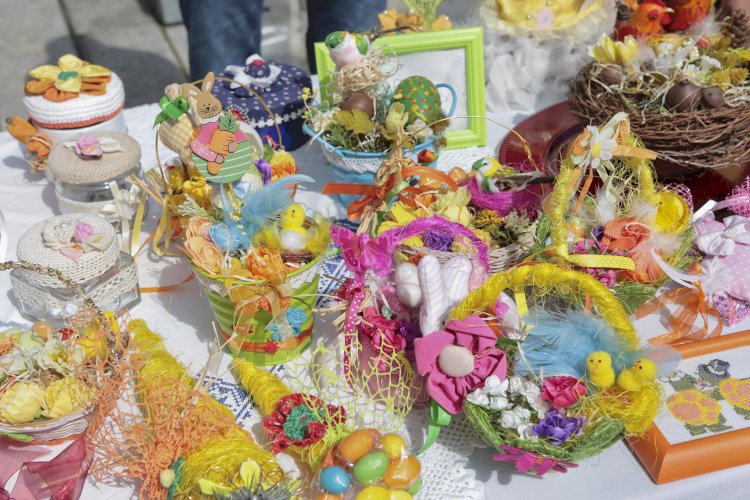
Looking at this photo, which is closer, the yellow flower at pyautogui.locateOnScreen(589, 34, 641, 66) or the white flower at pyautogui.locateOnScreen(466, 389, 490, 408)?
the white flower at pyautogui.locateOnScreen(466, 389, 490, 408)

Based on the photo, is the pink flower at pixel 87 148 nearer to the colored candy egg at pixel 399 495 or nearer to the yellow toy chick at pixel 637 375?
the colored candy egg at pixel 399 495

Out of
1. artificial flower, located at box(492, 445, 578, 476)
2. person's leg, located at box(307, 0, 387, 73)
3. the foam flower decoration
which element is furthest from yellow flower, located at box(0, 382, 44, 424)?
person's leg, located at box(307, 0, 387, 73)

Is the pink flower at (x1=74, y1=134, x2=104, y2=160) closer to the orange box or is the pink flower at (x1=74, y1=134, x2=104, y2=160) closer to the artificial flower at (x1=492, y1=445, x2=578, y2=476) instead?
the artificial flower at (x1=492, y1=445, x2=578, y2=476)

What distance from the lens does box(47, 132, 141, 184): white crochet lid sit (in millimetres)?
1231

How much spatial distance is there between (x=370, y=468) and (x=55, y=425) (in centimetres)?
42

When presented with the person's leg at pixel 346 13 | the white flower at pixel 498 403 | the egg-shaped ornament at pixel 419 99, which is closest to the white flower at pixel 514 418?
the white flower at pixel 498 403

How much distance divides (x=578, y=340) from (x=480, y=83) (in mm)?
802

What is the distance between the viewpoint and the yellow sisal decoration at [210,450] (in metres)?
0.80

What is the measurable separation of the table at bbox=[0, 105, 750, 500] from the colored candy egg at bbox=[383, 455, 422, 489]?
3.6 inches

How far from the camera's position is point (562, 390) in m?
0.84

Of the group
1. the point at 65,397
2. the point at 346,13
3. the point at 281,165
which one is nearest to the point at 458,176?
the point at 281,165

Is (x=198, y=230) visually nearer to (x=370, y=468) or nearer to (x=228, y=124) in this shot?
(x=228, y=124)

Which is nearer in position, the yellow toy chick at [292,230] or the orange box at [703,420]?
the orange box at [703,420]

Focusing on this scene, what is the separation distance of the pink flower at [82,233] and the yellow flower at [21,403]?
0.84 ft
